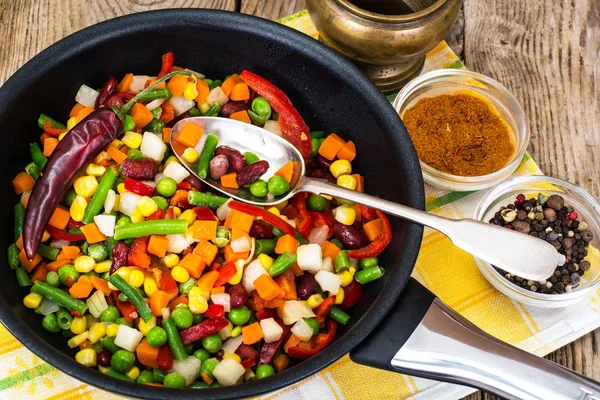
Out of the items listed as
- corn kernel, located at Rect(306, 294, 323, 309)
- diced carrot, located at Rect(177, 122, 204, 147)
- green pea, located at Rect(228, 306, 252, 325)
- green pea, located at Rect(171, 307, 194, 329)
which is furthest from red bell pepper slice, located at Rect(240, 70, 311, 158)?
green pea, located at Rect(171, 307, 194, 329)

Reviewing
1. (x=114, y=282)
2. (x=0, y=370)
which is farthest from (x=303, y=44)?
(x=0, y=370)

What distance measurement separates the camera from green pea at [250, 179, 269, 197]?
2.80 meters

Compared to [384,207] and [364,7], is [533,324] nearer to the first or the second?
[384,207]

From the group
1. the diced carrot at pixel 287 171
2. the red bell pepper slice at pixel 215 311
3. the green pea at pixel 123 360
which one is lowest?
the green pea at pixel 123 360

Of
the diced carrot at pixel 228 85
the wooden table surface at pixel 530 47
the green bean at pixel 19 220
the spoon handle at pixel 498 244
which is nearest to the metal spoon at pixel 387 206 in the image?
the spoon handle at pixel 498 244

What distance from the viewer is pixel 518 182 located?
323 centimetres

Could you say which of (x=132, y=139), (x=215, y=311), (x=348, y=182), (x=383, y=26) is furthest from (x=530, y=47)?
(x=215, y=311)

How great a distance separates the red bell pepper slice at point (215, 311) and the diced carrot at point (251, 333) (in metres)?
0.11

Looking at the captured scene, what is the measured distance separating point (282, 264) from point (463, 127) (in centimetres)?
129

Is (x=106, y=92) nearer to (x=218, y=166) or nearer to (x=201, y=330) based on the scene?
(x=218, y=166)

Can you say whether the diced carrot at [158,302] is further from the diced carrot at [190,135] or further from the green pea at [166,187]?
the diced carrot at [190,135]

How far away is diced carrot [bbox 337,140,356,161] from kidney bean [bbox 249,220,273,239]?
19.4 inches

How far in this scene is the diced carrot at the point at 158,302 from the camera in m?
2.56

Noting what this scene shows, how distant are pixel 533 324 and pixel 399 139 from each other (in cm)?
111
